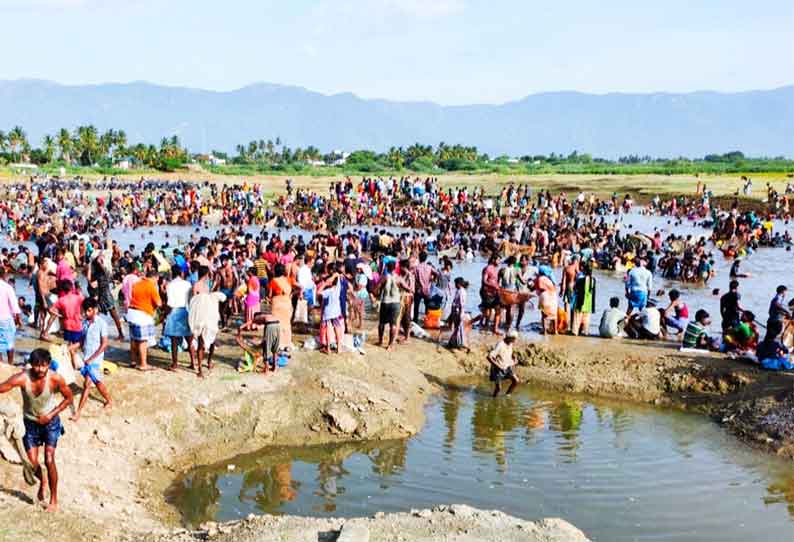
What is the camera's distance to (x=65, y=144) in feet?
306

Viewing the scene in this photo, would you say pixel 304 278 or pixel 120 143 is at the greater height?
pixel 120 143

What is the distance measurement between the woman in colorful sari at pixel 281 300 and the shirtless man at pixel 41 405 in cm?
506

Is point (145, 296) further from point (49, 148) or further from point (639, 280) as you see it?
point (49, 148)

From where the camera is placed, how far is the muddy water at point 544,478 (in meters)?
9.61

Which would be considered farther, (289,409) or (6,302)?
(289,409)

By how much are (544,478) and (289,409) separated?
3.66 meters

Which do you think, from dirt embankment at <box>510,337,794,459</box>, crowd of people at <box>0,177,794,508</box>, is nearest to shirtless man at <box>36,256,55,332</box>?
Answer: crowd of people at <box>0,177,794,508</box>

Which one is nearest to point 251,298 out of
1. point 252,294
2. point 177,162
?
point 252,294

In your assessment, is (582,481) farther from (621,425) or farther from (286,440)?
(286,440)

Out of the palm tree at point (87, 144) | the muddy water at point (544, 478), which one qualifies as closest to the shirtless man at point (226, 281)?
the muddy water at point (544, 478)

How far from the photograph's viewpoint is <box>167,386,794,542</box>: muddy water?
9.61 m

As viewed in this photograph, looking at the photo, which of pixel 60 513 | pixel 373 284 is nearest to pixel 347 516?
pixel 60 513

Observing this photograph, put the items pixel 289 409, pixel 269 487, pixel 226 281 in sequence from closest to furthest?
pixel 269 487, pixel 289 409, pixel 226 281

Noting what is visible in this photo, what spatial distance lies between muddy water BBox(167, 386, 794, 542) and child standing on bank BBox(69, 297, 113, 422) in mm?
1597
